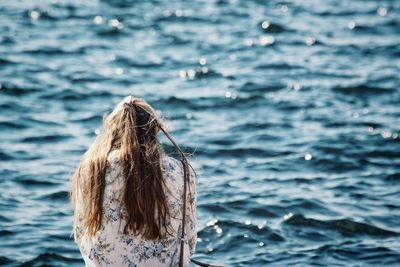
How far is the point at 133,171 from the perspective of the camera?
4.79m

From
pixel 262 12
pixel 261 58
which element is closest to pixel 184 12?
pixel 262 12

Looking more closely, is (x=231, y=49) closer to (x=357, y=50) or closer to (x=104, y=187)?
(x=357, y=50)

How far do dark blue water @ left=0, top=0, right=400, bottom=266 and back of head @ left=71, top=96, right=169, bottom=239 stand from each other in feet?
8.12

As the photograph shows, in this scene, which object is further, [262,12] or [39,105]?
[262,12]

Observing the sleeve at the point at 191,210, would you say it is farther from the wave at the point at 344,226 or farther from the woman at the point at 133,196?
the wave at the point at 344,226

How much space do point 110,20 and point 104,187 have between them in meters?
10.6

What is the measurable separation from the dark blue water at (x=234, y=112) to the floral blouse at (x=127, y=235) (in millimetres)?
2290

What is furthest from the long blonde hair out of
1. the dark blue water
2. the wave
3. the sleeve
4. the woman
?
the wave

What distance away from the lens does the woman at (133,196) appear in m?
4.81

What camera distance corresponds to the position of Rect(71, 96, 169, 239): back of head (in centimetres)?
480

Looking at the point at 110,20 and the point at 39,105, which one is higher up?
the point at 110,20

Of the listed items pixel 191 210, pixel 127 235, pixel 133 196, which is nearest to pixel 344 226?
pixel 191 210

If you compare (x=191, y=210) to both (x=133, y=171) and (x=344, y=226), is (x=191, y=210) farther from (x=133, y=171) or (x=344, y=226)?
(x=344, y=226)

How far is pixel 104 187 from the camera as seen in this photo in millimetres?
4832
